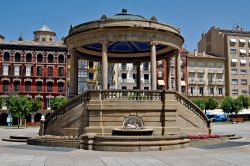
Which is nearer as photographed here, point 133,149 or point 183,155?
point 183,155

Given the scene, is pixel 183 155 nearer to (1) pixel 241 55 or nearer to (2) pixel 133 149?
(2) pixel 133 149

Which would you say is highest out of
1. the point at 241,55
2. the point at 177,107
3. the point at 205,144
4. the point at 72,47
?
the point at 241,55

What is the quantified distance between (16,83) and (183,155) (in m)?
75.5

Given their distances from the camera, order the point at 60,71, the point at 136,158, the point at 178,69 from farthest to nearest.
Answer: the point at 60,71 → the point at 178,69 → the point at 136,158

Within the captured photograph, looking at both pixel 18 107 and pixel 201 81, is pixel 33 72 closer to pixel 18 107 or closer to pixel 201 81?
pixel 18 107

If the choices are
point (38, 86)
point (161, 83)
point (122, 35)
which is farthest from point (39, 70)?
point (122, 35)

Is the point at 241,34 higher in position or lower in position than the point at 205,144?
higher

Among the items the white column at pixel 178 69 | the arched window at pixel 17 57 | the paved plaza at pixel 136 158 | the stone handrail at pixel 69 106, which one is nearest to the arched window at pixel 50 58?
the arched window at pixel 17 57

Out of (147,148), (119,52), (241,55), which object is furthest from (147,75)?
(147,148)

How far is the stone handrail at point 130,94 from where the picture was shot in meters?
23.9

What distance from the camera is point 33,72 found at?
88375 mm

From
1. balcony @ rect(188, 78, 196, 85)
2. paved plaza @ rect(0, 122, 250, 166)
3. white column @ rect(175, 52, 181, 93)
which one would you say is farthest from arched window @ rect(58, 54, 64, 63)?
paved plaza @ rect(0, 122, 250, 166)

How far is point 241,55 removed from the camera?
10738cm

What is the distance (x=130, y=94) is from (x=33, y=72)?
68276mm
